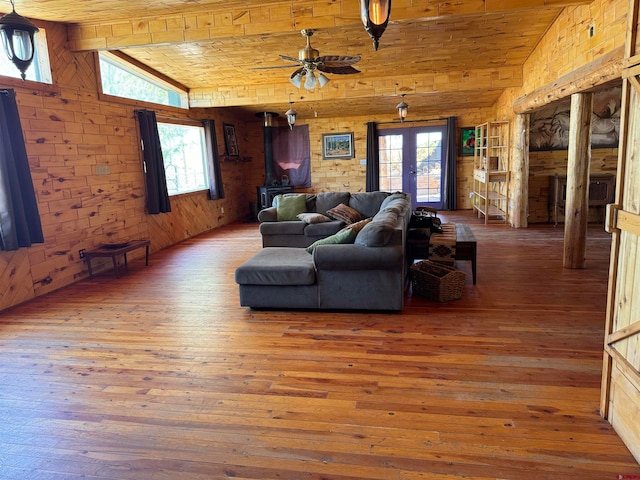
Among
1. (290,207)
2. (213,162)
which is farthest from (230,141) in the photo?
(290,207)

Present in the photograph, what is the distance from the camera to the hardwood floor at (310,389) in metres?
1.89

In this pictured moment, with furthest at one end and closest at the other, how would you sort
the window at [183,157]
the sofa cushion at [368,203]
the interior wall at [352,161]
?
the interior wall at [352,161] → the window at [183,157] → the sofa cushion at [368,203]

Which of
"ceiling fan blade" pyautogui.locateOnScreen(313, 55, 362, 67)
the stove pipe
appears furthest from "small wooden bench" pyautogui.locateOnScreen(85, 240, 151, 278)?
the stove pipe

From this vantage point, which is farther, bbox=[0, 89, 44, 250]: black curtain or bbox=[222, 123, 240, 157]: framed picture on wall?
bbox=[222, 123, 240, 157]: framed picture on wall

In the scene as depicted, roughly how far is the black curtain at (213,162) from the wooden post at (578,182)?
245 inches

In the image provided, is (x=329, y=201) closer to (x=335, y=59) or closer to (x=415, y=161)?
(x=335, y=59)

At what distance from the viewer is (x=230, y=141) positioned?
9.45 meters

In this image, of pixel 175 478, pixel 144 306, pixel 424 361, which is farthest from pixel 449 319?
pixel 144 306

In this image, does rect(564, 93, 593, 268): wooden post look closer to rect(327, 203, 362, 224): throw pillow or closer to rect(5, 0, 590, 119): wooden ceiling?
rect(5, 0, 590, 119): wooden ceiling

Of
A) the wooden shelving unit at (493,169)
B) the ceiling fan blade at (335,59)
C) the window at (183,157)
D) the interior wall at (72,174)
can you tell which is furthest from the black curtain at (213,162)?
the wooden shelving unit at (493,169)

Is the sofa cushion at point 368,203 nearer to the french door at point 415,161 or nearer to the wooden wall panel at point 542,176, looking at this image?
the wooden wall panel at point 542,176

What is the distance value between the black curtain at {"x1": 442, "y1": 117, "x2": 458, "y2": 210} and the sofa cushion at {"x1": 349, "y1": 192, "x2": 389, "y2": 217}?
4.26m

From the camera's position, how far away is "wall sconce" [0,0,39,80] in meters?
2.82

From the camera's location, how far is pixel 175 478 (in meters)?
1.82
